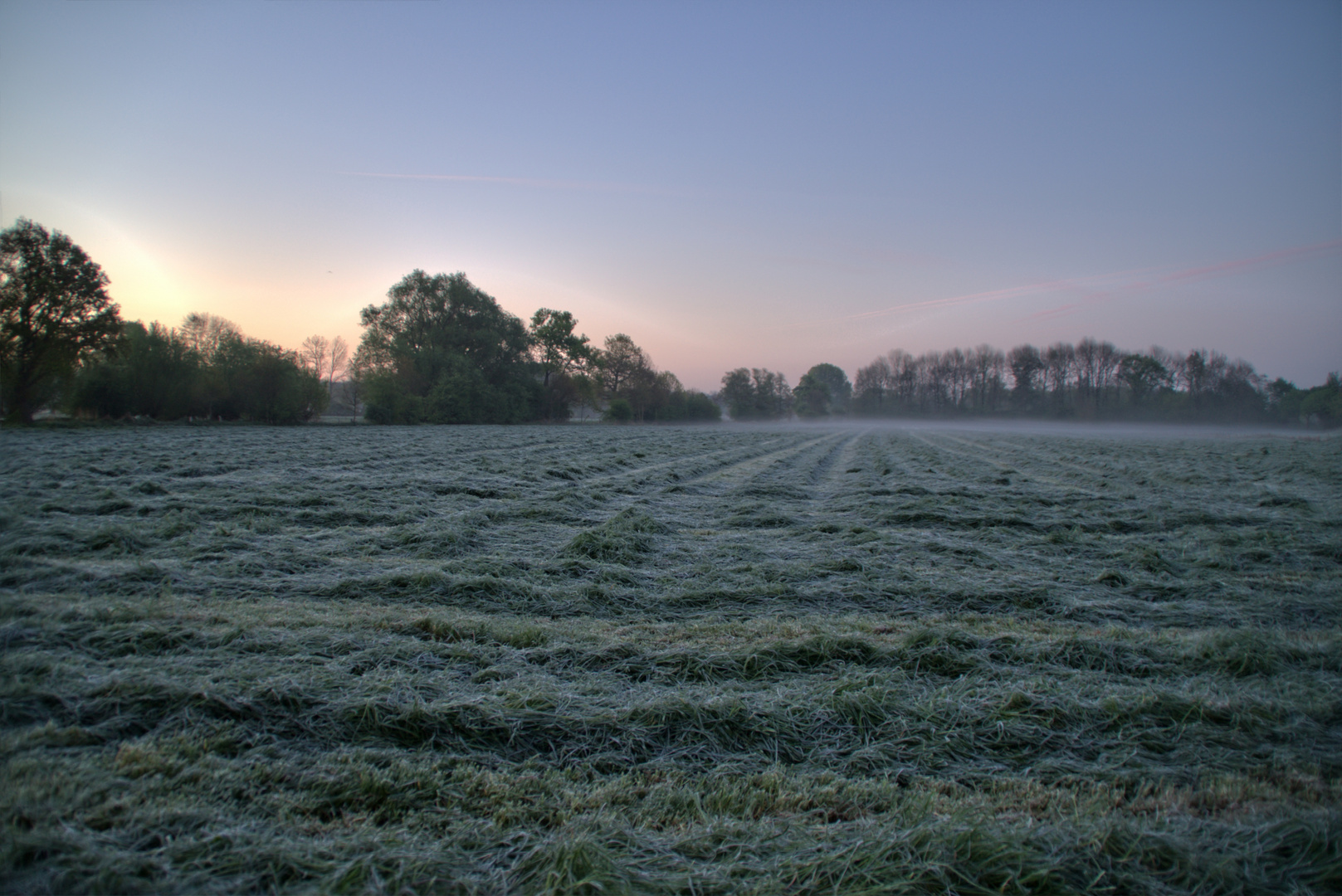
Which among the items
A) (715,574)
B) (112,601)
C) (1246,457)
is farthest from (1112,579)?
(1246,457)

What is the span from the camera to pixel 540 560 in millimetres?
6445

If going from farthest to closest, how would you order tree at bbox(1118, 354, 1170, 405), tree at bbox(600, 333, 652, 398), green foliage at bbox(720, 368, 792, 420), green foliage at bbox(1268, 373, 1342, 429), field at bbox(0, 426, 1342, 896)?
1. green foliage at bbox(720, 368, 792, 420)
2. tree at bbox(600, 333, 652, 398)
3. tree at bbox(1118, 354, 1170, 405)
4. green foliage at bbox(1268, 373, 1342, 429)
5. field at bbox(0, 426, 1342, 896)

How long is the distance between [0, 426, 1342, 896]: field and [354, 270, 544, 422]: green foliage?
5282 centimetres

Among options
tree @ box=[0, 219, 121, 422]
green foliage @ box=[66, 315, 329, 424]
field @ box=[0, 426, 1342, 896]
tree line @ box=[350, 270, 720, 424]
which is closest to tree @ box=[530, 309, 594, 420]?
tree line @ box=[350, 270, 720, 424]

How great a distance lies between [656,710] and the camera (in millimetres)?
3082

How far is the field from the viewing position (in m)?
2.05

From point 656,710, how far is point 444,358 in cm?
6477

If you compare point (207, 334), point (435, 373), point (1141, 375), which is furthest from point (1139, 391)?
point (207, 334)

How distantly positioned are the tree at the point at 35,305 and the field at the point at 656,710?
31.2 feet

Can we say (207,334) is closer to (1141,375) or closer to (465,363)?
(465,363)

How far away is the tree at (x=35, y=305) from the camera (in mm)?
13453

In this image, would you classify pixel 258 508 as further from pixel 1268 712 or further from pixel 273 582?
pixel 1268 712

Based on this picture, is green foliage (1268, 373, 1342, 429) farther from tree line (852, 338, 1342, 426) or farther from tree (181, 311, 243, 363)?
tree (181, 311, 243, 363)

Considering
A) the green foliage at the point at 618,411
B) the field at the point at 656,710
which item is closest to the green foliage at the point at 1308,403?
the field at the point at 656,710
